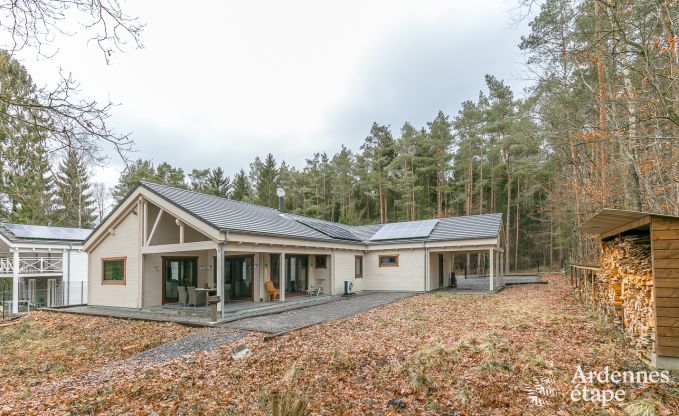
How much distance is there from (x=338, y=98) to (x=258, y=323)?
1709 cm

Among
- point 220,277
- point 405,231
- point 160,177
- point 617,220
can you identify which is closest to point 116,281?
point 220,277

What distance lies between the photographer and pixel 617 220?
22.0 feet

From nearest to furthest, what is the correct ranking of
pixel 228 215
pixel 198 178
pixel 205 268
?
pixel 228 215 → pixel 205 268 → pixel 198 178

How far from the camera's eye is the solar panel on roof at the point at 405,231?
19.2 meters

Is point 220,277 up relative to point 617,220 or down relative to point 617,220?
down

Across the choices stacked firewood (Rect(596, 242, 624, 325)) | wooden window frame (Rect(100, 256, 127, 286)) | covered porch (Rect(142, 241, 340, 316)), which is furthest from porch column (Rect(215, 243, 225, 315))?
stacked firewood (Rect(596, 242, 624, 325))

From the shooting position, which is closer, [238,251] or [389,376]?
[389,376]

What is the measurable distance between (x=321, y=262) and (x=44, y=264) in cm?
1562

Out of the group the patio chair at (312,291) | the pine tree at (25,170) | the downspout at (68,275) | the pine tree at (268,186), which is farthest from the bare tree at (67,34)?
the pine tree at (268,186)

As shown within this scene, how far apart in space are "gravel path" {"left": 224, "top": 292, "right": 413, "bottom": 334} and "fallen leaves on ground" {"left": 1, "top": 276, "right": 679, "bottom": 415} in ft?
3.72

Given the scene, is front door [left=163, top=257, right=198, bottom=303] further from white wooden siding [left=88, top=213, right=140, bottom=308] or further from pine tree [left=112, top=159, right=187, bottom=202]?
pine tree [left=112, top=159, right=187, bottom=202]

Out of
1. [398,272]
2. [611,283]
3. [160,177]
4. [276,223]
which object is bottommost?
[398,272]

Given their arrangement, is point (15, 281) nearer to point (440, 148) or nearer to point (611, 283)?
point (611, 283)

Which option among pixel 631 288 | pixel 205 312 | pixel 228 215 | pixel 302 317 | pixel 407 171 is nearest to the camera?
pixel 631 288
